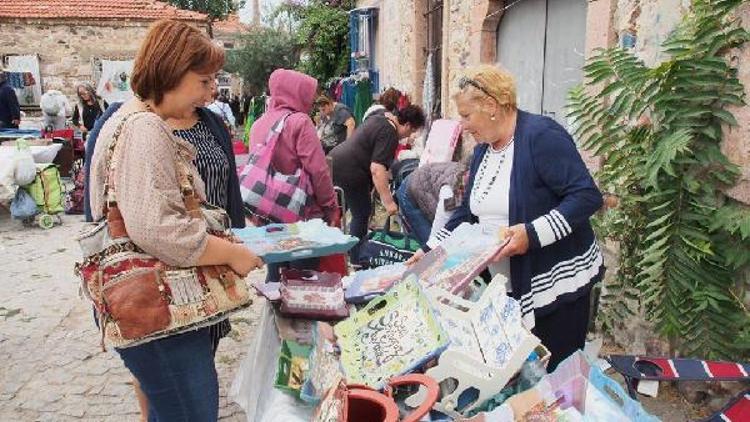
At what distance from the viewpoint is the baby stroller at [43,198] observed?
8227mm

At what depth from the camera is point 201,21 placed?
60.2 ft

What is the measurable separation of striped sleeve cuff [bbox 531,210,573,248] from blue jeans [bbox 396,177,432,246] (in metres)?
2.24

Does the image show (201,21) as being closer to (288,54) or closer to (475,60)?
(288,54)

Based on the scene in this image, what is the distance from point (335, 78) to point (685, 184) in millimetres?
11686

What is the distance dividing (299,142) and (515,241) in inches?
72.3

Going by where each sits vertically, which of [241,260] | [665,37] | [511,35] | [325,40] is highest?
[325,40]

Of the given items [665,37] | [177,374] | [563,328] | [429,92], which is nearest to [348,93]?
[429,92]

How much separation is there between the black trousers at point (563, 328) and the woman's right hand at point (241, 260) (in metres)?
1.17

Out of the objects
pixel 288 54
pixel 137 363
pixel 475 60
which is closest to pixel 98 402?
pixel 137 363

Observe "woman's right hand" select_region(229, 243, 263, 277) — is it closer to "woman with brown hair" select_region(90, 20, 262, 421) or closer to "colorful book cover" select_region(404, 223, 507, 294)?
"woman with brown hair" select_region(90, 20, 262, 421)

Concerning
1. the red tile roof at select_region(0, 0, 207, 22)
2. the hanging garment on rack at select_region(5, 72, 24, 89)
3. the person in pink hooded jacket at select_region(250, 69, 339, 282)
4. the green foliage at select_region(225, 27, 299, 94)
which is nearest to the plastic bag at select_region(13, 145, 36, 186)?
the person in pink hooded jacket at select_region(250, 69, 339, 282)

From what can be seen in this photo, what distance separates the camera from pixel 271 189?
3670 millimetres

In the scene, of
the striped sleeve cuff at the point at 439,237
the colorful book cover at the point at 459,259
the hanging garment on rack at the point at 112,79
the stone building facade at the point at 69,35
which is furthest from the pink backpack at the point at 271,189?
the hanging garment on rack at the point at 112,79

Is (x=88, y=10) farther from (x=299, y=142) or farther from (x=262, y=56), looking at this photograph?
(x=299, y=142)
